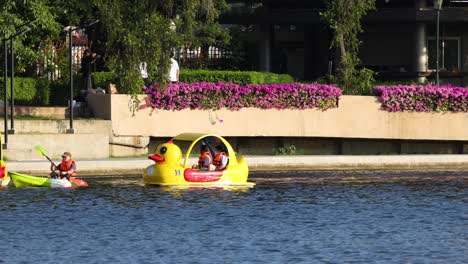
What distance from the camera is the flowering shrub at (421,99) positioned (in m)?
55.8

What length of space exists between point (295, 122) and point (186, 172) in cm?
1184

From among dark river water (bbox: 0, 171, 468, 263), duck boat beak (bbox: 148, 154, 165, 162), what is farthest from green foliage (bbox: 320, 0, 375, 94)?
duck boat beak (bbox: 148, 154, 165, 162)

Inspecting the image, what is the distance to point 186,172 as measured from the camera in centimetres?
4409

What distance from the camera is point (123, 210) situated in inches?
1531

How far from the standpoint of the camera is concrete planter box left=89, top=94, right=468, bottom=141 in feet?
176

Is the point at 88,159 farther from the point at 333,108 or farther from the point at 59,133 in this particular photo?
the point at 333,108

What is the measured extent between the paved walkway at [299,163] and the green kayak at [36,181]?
12.4 feet

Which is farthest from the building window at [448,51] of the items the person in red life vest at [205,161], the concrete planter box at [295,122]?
A: the person in red life vest at [205,161]

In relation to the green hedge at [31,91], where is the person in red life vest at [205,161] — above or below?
below

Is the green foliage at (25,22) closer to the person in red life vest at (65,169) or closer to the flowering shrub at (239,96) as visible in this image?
the flowering shrub at (239,96)

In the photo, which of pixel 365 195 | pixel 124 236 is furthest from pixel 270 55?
pixel 124 236

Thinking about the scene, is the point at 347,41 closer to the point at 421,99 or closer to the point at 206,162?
the point at 421,99

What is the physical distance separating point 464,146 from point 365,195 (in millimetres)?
13788

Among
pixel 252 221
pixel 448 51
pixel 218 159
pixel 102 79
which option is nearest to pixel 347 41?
pixel 102 79
